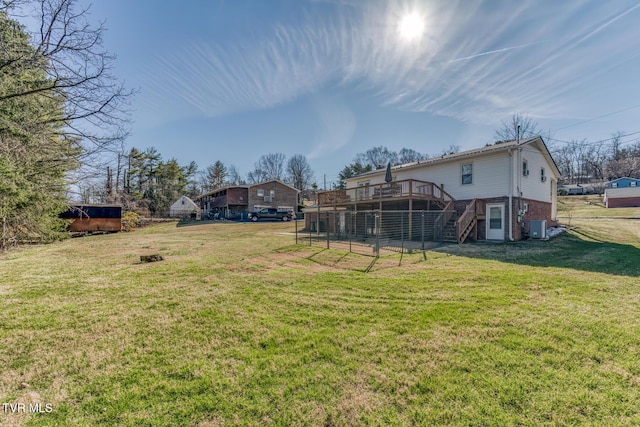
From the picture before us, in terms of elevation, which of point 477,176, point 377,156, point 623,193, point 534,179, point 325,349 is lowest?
point 325,349

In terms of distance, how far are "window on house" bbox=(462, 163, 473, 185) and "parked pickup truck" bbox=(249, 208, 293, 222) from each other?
21151mm

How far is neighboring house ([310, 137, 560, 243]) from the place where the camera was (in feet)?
41.4

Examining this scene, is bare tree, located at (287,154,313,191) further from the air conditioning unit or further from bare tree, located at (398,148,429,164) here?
the air conditioning unit

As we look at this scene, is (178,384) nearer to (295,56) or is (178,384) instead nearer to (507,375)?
(507,375)

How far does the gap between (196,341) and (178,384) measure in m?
0.86

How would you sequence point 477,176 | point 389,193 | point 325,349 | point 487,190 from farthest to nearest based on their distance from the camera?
1. point 389,193
2. point 477,176
3. point 487,190
4. point 325,349

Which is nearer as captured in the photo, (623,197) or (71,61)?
(71,61)

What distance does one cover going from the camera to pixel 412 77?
12508 millimetres

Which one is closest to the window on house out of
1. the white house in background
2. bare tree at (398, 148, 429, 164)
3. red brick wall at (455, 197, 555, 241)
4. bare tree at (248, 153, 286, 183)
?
red brick wall at (455, 197, 555, 241)

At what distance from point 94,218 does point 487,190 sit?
25789mm

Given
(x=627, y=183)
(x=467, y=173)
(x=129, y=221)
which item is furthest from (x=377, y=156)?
(x=129, y=221)

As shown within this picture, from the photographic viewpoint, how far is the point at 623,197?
31547mm

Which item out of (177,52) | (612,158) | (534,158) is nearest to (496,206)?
(534,158)

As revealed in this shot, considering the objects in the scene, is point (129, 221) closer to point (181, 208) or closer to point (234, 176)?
point (181, 208)
